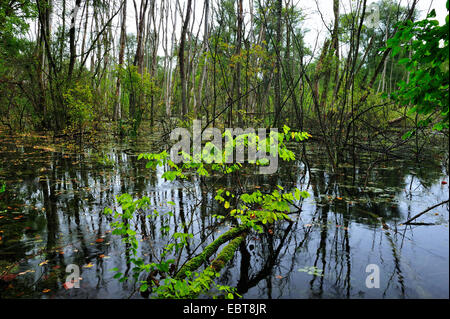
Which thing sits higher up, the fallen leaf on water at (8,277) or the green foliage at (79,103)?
the green foliage at (79,103)

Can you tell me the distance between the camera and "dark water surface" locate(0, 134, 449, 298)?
268cm

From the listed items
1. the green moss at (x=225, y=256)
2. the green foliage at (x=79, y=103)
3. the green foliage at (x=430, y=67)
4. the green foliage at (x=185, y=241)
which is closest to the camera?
the green foliage at (x=430, y=67)

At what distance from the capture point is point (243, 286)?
109 inches

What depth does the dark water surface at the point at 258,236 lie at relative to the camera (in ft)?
8.80

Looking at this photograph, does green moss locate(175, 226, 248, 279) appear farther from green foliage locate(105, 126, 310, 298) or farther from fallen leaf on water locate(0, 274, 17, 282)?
fallen leaf on water locate(0, 274, 17, 282)

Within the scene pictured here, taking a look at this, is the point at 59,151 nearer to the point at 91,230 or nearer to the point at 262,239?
the point at 91,230

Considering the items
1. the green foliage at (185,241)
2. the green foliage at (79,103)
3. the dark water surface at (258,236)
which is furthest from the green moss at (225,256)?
the green foliage at (79,103)

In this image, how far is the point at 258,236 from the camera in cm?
385

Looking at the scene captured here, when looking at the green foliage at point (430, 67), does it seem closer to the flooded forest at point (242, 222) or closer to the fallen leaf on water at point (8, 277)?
the flooded forest at point (242, 222)

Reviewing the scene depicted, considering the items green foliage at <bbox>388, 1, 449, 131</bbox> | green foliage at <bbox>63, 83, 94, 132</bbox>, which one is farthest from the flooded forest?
green foliage at <bbox>63, 83, 94, 132</bbox>

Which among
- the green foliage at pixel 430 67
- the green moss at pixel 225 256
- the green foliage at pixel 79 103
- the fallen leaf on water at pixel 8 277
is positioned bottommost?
the fallen leaf on water at pixel 8 277
